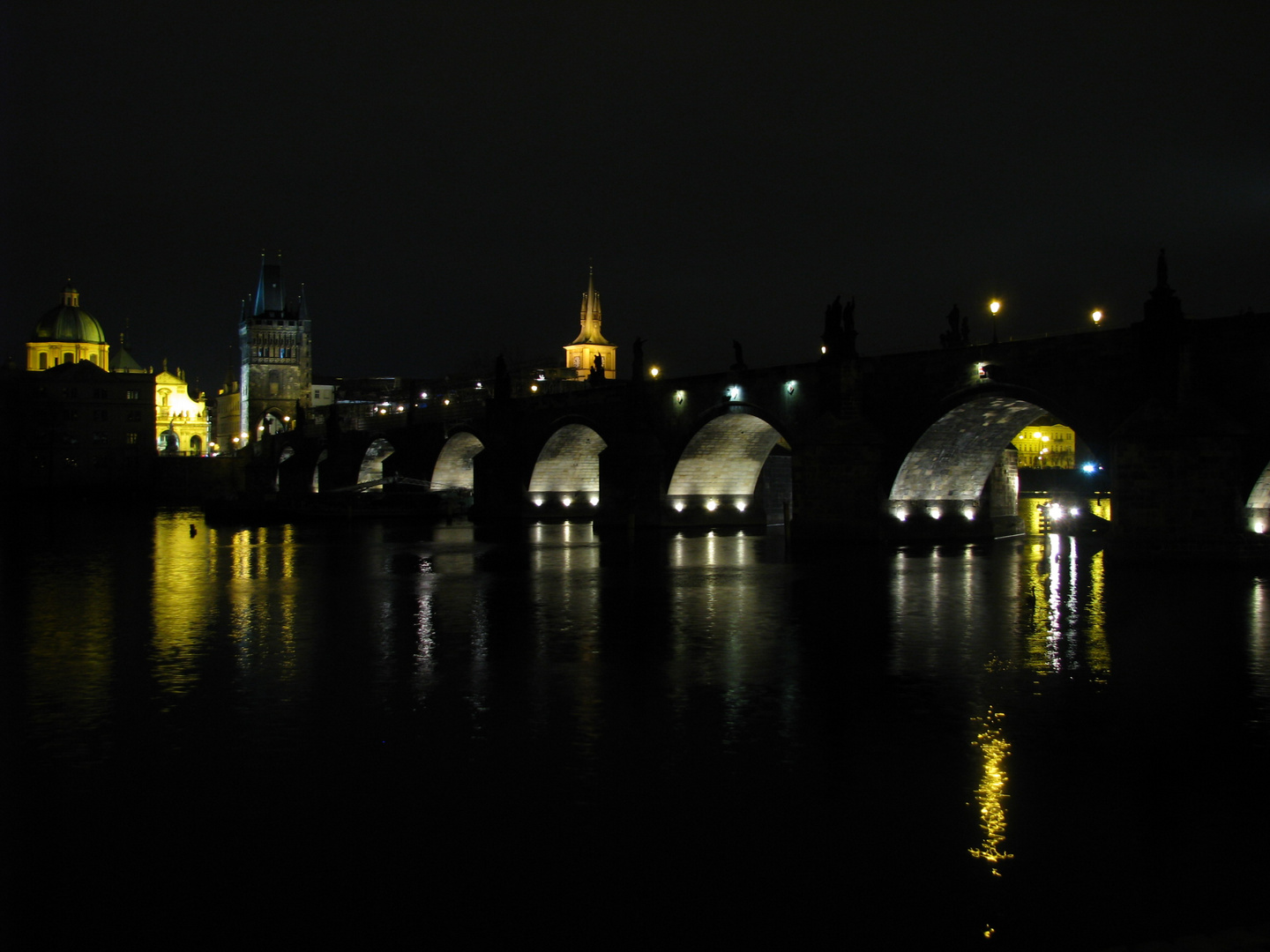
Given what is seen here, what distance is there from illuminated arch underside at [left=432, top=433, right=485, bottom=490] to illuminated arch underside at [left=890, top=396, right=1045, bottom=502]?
32.0 meters

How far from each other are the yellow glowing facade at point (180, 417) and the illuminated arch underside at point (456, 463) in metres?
82.5

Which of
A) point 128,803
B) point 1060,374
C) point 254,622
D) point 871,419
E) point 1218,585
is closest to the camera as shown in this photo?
point 128,803

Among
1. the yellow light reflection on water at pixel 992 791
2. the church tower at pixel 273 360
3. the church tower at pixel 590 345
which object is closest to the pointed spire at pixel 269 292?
the church tower at pixel 273 360

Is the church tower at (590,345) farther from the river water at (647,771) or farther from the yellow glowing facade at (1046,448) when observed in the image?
the river water at (647,771)

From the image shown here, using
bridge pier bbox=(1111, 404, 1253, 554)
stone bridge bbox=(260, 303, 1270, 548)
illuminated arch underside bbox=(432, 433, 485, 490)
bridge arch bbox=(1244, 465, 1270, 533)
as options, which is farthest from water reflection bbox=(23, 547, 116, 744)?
illuminated arch underside bbox=(432, 433, 485, 490)

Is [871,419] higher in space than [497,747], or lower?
higher

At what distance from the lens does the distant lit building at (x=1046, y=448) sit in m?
90.4

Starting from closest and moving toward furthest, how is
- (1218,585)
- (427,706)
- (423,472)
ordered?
(427,706), (1218,585), (423,472)

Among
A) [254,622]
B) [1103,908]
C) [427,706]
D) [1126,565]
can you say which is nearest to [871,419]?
[1126,565]

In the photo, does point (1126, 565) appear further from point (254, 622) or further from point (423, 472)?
point (423, 472)

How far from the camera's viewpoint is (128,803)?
283 inches

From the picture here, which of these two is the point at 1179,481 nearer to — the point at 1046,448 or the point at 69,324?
the point at 1046,448

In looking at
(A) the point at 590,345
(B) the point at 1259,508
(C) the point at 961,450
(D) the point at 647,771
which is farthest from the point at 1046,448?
(D) the point at 647,771

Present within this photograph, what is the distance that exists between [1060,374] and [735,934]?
2326cm
